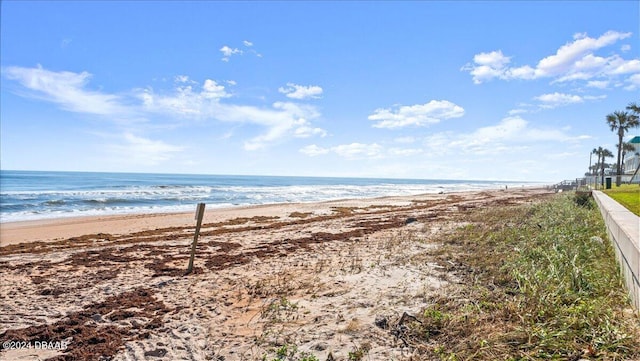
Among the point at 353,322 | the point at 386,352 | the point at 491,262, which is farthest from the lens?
the point at 491,262

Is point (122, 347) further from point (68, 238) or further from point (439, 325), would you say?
point (68, 238)

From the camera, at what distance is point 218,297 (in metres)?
6.22

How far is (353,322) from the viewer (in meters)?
4.73

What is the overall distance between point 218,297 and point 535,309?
469 cm

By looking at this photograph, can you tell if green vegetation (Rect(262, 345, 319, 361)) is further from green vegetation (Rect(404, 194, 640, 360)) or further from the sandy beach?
green vegetation (Rect(404, 194, 640, 360))

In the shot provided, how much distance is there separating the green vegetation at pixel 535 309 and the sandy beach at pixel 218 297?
1.31ft

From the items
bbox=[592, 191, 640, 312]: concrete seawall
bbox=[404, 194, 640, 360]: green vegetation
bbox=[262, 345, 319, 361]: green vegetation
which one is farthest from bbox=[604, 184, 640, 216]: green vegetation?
bbox=[262, 345, 319, 361]: green vegetation

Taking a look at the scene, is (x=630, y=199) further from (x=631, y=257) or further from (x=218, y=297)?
(x=218, y=297)

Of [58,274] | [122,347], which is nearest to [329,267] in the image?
[122,347]

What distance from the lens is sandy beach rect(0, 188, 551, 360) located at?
4.43 m

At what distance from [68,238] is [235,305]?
10980 millimetres

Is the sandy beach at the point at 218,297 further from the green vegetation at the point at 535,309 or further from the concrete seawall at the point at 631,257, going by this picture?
the concrete seawall at the point at 631,257

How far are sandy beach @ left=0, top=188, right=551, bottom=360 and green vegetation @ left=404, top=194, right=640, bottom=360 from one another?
0.40 meters

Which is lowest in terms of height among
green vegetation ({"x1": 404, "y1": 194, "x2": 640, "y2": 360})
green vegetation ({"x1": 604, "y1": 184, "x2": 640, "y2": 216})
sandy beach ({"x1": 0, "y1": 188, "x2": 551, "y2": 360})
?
sandy beach ({"x1": 0, "y1": 188, "x2": 551, "y2": 360})
